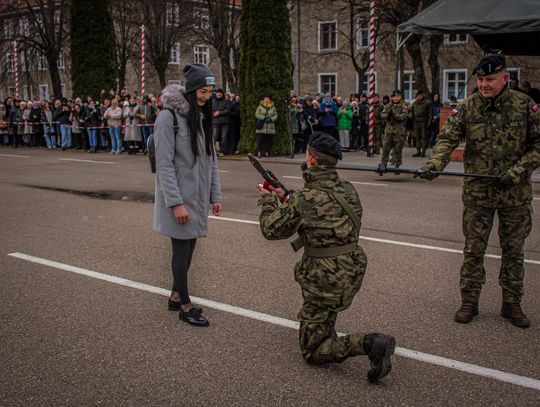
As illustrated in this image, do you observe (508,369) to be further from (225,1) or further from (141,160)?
(225,1)

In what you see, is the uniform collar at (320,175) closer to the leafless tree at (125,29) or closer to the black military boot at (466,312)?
the black military boot at (466,312)

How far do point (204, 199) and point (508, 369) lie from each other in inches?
95.5

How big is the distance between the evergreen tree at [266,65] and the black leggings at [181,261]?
51.6ft

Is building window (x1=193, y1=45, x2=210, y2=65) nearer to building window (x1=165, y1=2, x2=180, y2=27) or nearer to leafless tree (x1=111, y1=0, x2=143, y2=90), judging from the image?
leafless tree (x1=111, y1=0, x2=143, y2=90)

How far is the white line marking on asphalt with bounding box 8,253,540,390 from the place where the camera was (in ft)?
13.3

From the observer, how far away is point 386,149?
16.3 m

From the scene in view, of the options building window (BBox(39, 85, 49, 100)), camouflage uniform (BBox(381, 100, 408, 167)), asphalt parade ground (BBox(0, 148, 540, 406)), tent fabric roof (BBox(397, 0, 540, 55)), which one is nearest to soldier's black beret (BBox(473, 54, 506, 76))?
asphalt parade ground (BBox(0, 148, 540, 406))

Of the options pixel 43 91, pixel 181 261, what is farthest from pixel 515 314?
pixel 43 91

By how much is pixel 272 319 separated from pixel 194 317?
0.60 m

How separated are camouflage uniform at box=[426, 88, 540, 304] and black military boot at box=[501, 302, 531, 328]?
1.5 inches

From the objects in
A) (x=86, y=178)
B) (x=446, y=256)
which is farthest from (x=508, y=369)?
(x=86, y=178)

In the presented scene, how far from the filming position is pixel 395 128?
16406 mm

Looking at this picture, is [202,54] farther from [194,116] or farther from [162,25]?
[194,116]

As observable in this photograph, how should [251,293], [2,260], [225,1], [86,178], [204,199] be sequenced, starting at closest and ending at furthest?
[204,199], [251,293], [2,260], [86,178], [225,1]
